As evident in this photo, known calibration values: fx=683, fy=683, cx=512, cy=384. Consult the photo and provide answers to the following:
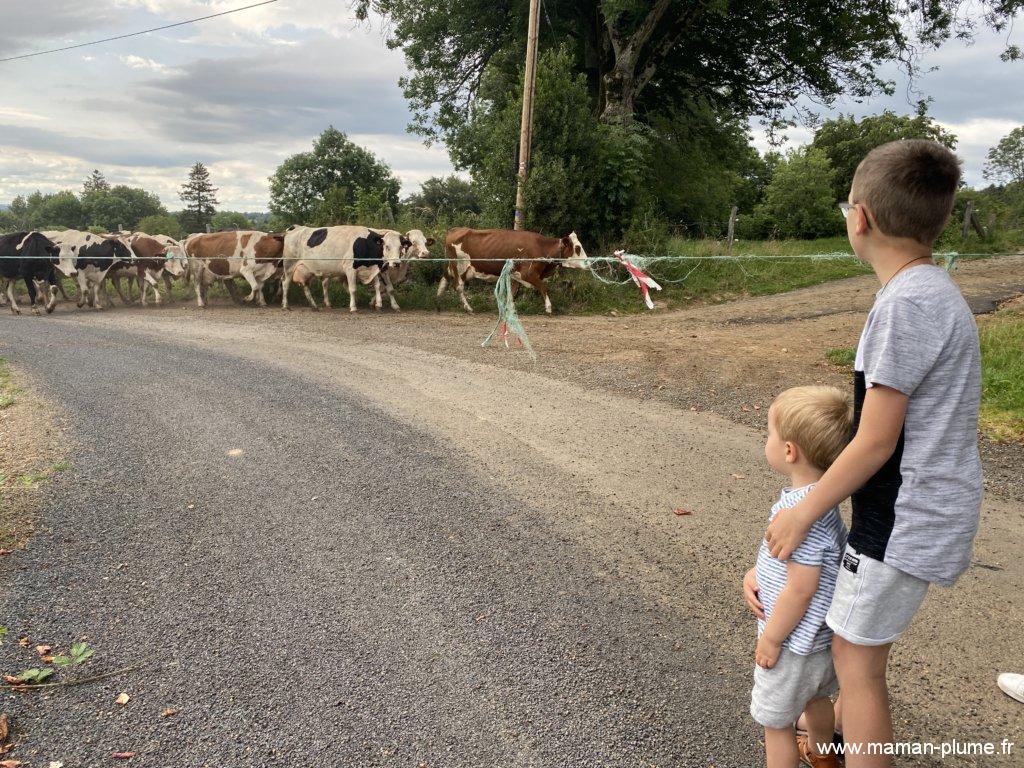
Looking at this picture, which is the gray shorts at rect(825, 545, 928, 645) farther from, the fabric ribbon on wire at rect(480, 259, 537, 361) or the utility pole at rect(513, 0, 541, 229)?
the utility pole at rect(513, 0, 541, 229)

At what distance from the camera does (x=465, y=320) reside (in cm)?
1262

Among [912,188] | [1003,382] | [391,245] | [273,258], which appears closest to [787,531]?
[912,188]

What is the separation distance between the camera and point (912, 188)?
5.66ft

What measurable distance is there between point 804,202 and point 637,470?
3791 cm

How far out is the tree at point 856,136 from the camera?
40244 millimetres

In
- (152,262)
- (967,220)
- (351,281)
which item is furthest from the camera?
(967,220)

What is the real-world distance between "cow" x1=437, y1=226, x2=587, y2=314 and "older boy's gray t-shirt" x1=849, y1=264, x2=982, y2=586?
1141 centimetres

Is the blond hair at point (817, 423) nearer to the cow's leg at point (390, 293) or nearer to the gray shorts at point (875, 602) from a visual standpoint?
the gray shorts at point (875, 602)

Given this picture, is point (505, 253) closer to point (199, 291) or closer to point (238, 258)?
point (238, 258)

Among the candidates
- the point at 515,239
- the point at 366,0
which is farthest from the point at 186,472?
the point at 366,0

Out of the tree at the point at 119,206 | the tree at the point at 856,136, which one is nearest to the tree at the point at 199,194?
the tree at the point at 119,206

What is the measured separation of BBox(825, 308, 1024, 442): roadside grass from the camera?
569cm

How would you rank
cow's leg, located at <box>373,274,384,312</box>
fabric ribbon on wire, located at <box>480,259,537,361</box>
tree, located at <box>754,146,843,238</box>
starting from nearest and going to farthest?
1. fabric ribbon on wire, located at <box>480,259,537,361</box>
2. cow's leg, located at <box>373,274,384,312</box>
3. tree, located at <box>754,146,843,238</box>

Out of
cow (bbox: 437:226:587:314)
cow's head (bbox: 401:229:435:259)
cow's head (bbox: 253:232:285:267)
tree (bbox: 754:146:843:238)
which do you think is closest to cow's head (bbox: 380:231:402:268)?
cow's head (bbox: 401:229:435:259)
